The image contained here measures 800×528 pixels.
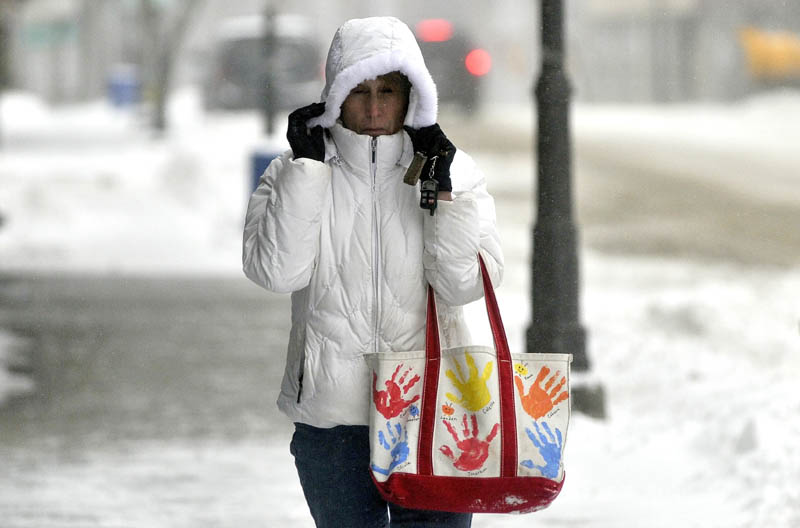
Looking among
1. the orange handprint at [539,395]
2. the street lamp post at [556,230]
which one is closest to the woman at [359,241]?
the orange handprint at [539,395]

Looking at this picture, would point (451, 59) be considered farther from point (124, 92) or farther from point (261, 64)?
point (124, 92)

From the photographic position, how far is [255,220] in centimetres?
377

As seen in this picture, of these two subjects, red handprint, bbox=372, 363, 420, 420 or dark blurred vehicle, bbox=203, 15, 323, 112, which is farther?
dark blurred vehicle, bbox=203, 15, 323, 112

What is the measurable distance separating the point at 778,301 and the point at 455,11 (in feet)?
193

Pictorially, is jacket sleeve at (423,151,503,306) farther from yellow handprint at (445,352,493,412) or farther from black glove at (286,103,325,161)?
black glove at (286,103,325,161)

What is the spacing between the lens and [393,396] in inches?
141

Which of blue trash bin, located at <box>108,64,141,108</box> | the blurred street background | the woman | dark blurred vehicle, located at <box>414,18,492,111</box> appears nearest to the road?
the blurred street background

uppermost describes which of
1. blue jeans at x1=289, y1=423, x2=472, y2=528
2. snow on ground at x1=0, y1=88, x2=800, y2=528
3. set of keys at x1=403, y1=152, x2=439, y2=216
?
set of keys at x1=403, y1=152, x2=439, y2=216

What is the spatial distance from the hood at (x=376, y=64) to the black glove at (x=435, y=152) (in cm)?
3

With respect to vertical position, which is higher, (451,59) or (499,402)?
(451,59)

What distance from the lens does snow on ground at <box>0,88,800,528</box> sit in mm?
6105

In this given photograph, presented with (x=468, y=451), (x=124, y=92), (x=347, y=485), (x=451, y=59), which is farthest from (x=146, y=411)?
(x=124, y=92)

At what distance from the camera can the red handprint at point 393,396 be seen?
3584mm

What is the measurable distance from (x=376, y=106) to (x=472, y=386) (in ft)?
2.35
